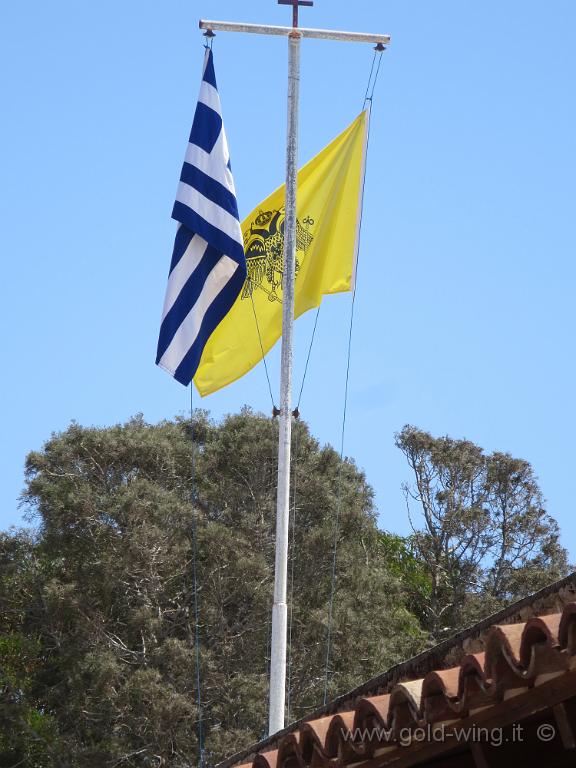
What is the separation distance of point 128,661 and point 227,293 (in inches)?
703

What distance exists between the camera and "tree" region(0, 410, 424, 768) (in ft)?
87.3

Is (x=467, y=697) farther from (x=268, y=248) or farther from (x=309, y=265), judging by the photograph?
(x=268, y=248)

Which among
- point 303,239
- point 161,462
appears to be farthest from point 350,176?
point 161,462

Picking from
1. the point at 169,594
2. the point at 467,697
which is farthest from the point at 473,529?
the point at 467,697

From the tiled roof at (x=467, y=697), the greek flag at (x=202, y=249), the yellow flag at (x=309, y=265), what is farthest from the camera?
the yellow flag at (x=309, y=265)

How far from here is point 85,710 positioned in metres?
27.0

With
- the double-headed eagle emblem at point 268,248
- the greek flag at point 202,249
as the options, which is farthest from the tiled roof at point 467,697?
the double-headed eagle emblem at point 268,248

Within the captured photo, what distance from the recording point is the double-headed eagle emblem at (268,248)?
10.8 metres

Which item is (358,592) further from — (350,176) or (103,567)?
(350,176)

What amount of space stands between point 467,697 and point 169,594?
24472mm

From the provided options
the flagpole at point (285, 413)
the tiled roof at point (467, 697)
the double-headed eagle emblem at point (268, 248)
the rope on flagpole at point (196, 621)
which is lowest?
the tiled roof at point (467, 697)

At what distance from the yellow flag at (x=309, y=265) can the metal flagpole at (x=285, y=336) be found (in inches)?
23.2

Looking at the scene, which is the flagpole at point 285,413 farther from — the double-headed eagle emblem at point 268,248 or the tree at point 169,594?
the tree at point 169,594

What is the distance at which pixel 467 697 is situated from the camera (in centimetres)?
430
